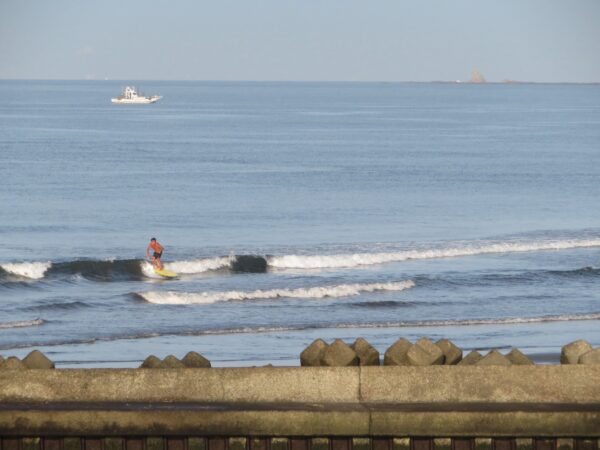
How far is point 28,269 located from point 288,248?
8.76 meters

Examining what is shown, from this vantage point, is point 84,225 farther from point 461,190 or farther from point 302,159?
point 302,159

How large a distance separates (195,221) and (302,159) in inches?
1414

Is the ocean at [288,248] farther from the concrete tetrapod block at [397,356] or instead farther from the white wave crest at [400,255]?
the concrete tetrapod block at [397,356]

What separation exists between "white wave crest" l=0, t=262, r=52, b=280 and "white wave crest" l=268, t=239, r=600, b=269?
6.49 m

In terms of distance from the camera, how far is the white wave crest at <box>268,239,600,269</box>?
1483 inches

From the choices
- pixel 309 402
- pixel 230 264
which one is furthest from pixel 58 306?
pixel 309 402

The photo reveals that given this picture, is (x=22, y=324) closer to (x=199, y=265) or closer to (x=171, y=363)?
(x=199, y=265)

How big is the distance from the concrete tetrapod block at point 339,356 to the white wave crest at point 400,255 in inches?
1146

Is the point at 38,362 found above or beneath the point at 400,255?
beneath

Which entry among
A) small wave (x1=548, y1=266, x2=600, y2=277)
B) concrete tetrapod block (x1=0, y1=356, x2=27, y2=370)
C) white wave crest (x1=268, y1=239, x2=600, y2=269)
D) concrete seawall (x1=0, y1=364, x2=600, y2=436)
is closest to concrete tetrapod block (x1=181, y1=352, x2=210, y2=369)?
concrete tetrapod block (x1=0, y1=356, x2=27, y2=370)

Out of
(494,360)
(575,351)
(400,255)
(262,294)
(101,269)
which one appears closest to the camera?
(494,360)

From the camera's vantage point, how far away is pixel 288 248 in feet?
135

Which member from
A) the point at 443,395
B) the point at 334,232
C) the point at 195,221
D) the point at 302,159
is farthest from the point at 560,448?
the point at 302,159

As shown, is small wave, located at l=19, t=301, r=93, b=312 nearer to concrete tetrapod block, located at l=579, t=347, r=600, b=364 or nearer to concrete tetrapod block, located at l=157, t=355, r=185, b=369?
concrete tetrapod block, located at l=157, t=355, r=185, b=369
